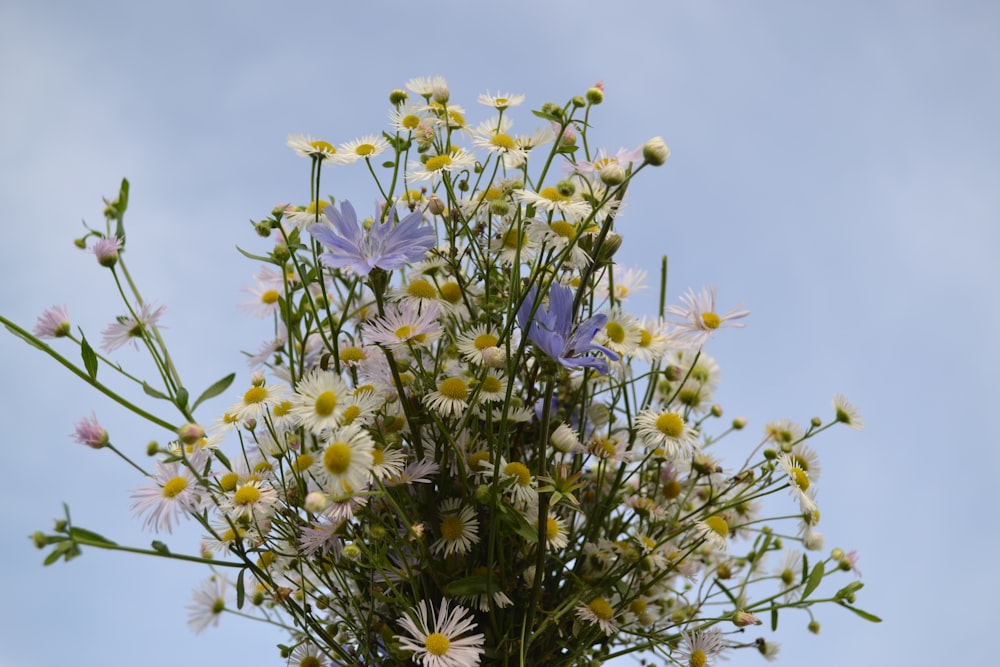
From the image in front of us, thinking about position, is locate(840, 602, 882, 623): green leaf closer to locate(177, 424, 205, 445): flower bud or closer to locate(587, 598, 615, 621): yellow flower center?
locate(587, 598, 615, 621): yellow flower center

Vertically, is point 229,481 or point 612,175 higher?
point 612,175

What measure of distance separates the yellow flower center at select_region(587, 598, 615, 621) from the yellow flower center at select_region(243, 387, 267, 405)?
0.32 metres

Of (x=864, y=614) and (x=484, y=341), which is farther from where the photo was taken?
(x=864, y=614)

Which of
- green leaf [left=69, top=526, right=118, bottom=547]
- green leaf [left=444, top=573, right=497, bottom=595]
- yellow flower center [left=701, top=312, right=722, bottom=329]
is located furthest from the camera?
yellow flower center [left=701, top=312, right=722, bottom=329]

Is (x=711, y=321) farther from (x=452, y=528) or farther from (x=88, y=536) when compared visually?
(x=88, y=536)

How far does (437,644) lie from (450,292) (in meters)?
0.28

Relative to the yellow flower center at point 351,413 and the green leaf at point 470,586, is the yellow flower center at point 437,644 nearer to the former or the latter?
the green leaf at point 470,586

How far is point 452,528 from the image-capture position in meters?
0.74

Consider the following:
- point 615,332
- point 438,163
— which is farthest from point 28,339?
point 615,332

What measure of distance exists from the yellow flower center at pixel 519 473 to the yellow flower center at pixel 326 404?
142 millimetres

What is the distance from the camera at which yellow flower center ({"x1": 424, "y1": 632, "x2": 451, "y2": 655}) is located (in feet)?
2.25

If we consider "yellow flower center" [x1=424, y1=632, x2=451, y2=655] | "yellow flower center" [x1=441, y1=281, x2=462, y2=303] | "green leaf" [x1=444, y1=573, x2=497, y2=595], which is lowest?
"yellow flower center" [x1=424, y1=632, x2=451, y2=655]

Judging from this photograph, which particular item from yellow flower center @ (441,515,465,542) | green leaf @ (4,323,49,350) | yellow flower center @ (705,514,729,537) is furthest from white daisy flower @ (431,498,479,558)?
green leaf @ (4,323,49,350)

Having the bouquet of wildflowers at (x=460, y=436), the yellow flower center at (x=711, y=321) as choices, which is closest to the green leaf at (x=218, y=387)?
the bouquet of wildflowers at (x=460, y=436)
